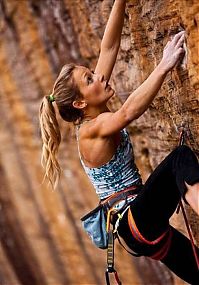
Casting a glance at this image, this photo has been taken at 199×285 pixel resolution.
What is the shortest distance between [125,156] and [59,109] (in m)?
0.25

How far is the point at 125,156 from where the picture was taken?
238 cm

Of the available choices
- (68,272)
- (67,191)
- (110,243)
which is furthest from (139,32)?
(68,272)

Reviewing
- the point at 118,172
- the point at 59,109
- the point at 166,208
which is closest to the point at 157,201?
the point at 166,208

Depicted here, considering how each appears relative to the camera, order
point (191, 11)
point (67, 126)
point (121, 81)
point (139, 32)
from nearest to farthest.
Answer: point (191, 11), point (139, 32), point (121, 81), point (67, 126)

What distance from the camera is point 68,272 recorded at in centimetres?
407

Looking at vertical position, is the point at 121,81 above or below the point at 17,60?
below

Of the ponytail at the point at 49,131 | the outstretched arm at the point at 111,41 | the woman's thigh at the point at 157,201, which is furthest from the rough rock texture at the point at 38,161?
the woman's thigh at the point at 157,201

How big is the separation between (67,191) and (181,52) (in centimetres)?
178

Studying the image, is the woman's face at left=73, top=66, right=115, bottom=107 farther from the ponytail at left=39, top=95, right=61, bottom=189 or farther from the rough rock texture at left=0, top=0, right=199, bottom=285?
the rough rock texture at left=0, top=0, right=199, bottom=285

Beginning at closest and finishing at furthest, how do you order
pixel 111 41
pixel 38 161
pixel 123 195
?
pixel 123 195
pixel 111 41
pixel 38 161

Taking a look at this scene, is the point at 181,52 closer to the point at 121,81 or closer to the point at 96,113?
the point at 96,113

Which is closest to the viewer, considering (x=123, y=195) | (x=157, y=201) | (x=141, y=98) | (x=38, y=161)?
(x=141, y=98)

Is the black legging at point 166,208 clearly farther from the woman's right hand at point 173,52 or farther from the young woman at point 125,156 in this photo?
the woman's right hand at point 173,52

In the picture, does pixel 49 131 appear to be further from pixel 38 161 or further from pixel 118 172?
pixel 38 161
